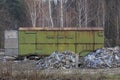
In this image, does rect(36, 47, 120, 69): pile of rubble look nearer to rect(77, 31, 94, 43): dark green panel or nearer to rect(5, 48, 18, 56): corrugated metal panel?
rect(77, 31, 94, 43): dark green panel

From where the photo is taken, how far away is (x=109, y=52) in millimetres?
22656

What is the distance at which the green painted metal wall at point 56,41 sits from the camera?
27375 millimetres

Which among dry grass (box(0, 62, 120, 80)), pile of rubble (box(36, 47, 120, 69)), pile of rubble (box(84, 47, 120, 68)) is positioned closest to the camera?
dry grass (box(0, 62, 120, 80))

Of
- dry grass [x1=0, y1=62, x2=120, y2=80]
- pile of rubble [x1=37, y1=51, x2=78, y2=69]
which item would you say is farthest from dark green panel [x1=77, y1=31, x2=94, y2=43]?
dry grass [x1=0, y1=62, x2=120, y2=80]

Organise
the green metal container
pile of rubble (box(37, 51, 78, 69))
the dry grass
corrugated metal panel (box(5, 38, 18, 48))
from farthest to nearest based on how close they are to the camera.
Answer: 1. corrugated metal panel (box(5, 38, 18, 48))
2. the green metal container
3. pile of rubble (box(37, 51, 78, 69))
4. the dry grass

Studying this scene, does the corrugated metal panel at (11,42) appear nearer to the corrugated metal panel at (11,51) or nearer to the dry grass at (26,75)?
the corrugated metal panel at (11,51)

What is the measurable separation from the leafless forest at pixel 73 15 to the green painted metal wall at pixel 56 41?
67.6 feet

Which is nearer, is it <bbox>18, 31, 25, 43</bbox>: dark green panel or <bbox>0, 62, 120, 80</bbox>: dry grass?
<bbox>0, 62, 120, 80</bbox>: dry grass

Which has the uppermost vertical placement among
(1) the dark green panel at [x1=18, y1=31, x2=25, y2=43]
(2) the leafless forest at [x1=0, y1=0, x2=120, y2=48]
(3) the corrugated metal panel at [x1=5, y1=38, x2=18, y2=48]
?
(2) the leafless forest at [x1=0, y1=0, x2=120, y2=48]

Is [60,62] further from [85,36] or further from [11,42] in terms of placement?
[11,42]

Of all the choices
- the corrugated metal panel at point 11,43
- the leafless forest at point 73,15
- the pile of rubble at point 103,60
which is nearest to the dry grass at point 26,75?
the pile of rubble at point 103,60

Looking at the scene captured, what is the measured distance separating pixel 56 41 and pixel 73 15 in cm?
3391

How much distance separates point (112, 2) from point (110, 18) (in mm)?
2852

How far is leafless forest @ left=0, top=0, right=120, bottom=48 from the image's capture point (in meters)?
53.0
